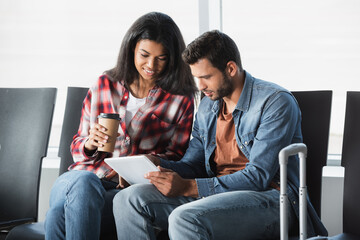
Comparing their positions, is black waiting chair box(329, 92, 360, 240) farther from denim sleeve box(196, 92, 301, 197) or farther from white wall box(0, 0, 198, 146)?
white wall box(0, 0, 198, 146)

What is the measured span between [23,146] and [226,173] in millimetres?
1075

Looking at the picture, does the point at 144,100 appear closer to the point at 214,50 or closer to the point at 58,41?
the point at 214,50

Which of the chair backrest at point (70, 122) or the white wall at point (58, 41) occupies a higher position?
the white wall at point (58, 41)

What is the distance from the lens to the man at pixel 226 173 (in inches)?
69.2

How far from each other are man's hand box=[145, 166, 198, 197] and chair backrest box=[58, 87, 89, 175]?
72 cm

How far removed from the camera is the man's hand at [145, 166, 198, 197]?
75.2 inches

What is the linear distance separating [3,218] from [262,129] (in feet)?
4.52

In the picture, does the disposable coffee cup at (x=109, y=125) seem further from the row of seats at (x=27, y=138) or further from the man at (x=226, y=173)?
the row of seats at (x=27, y=138)

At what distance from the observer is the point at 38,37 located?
3.49 metres

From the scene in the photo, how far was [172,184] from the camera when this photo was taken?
191cm

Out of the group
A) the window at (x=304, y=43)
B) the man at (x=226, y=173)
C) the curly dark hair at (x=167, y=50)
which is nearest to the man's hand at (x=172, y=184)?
the man at (x=226, y=173)

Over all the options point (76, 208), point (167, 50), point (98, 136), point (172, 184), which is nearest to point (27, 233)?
point (76, 208)

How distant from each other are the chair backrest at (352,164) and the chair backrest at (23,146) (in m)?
1.39

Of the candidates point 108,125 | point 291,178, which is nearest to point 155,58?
point 108,125
